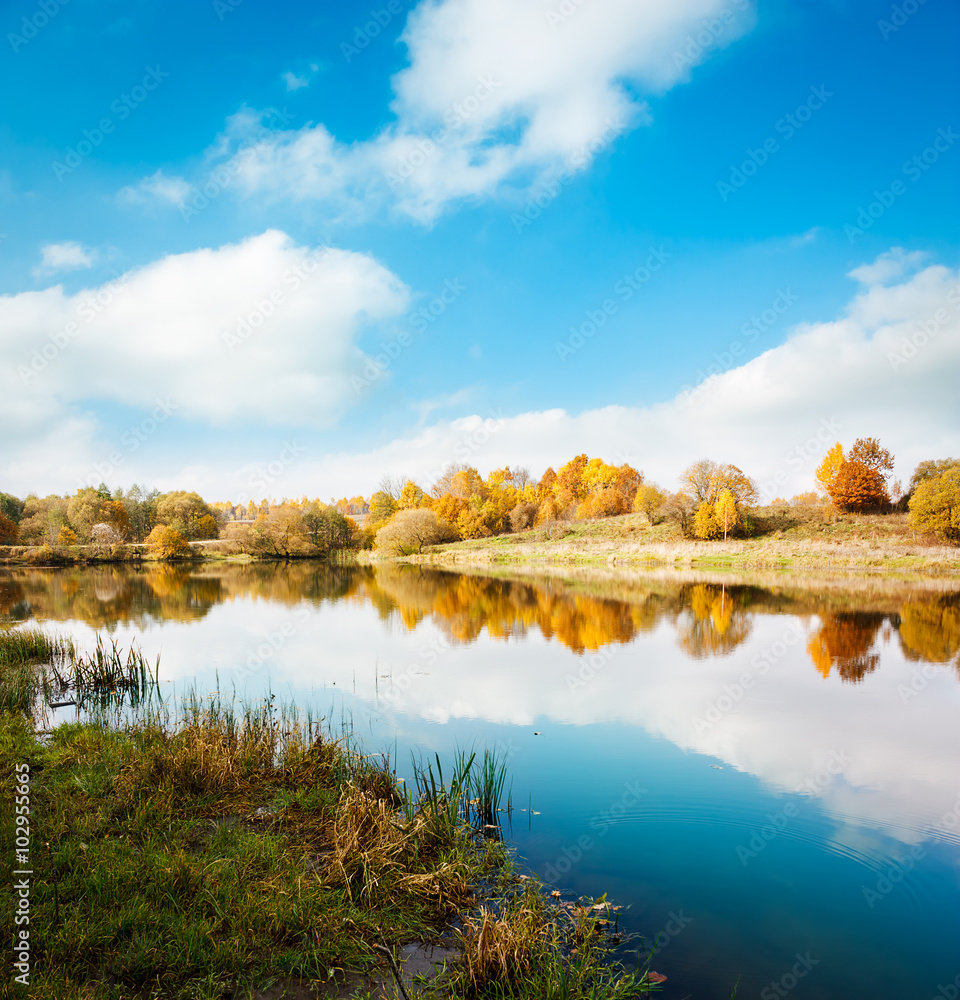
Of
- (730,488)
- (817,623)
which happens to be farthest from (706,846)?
(730,488)

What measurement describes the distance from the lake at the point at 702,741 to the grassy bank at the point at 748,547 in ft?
58.2

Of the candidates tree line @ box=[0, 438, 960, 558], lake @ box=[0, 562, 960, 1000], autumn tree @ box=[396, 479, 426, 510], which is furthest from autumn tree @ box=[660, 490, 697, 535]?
autumn tree @ box=[396, 479, 426, 510]

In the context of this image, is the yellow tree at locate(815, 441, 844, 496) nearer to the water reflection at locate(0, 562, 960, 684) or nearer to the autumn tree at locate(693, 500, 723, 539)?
the autumn tree at locate(693, 500, 723, 539)

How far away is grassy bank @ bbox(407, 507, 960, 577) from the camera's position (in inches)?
1526

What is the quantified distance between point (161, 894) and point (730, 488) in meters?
57.0

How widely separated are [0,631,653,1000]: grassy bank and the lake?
0.89 meters

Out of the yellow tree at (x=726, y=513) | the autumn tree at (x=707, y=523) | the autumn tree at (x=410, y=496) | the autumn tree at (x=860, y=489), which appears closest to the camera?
the yellow tree at (x=726, y=513)

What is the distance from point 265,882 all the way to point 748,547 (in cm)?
4972

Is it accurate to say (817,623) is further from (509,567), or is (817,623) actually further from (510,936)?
(509,567)

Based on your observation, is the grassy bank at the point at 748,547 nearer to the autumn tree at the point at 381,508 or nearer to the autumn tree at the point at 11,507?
the autumn tree at the point at 381,508

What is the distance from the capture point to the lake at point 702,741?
4.61 metres

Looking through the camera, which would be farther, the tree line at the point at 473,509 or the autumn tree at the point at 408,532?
the autumn tree at the point at 408,532

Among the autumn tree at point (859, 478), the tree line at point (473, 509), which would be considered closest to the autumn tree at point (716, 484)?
the tree line at point (473, 509)

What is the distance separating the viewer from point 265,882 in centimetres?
433
